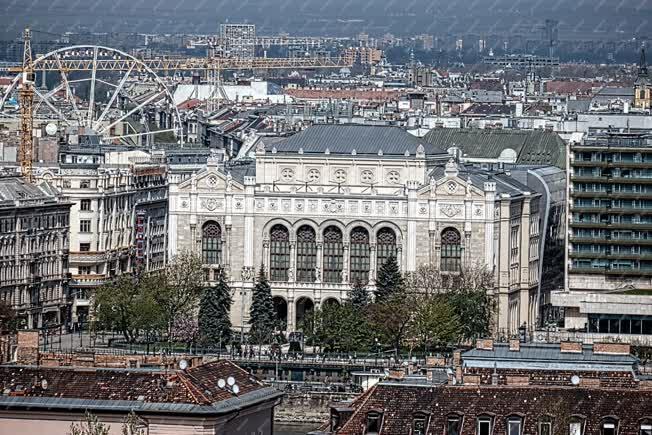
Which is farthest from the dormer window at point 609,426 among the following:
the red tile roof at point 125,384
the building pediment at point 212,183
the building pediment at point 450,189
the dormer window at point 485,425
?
the building pediment at point 212,183

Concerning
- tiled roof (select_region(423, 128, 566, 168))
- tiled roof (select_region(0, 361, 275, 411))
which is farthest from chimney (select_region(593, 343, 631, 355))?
tiled roof (select_region(423, 128, 566, 168))

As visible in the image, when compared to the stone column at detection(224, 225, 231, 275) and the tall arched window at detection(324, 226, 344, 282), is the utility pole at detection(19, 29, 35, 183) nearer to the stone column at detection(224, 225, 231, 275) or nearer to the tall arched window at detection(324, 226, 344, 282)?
the stone column at detection(224, 225, 231, 275)

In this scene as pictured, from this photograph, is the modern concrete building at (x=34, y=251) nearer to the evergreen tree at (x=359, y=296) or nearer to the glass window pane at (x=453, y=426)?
the evergreen tree at (x=359, y=296)

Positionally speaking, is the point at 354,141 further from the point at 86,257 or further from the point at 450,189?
the point at 86,257

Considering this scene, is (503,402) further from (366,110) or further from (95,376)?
(366,110)

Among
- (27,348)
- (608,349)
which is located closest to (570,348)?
(608,349)
